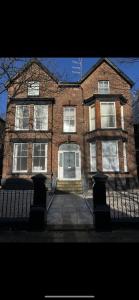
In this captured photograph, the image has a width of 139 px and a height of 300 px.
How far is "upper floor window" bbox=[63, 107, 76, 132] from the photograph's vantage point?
20.0 metres

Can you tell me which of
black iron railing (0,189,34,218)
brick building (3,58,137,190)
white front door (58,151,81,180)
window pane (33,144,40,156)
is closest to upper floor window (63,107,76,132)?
brick building (3,58,137,190)

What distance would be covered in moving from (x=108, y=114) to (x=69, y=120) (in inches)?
136

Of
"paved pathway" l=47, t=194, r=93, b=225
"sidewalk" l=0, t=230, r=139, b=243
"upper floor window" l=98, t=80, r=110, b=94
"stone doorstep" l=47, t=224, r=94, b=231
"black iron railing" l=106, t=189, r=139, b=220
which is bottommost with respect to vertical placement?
"sidewalk" l=0, t=230, r=139, b=243

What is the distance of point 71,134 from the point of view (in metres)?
19.7

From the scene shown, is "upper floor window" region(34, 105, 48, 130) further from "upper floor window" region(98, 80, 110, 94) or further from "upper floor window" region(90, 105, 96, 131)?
"upper floor window" region(98, 80, 110, 94)

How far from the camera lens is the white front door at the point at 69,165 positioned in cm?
1891

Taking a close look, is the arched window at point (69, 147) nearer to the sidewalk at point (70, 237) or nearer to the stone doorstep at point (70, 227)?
the stone doorstep at point (70, 227)

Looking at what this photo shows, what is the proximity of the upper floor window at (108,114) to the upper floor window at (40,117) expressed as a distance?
4822 millimetres

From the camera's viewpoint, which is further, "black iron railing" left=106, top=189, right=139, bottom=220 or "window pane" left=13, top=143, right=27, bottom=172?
"window pane" left=13, top=143, right=27, bottom=172
